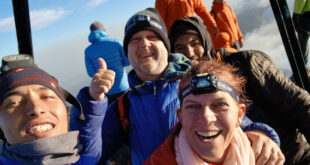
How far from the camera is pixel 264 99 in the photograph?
2180mm

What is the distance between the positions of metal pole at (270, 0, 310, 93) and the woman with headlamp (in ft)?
2.30

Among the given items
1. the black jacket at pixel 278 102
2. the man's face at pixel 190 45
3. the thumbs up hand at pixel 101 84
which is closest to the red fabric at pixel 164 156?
the thumbs up hand at pixel 101 84

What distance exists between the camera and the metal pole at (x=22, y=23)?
1502mm

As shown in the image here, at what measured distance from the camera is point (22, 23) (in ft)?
4.98

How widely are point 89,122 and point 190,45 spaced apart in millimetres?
1388

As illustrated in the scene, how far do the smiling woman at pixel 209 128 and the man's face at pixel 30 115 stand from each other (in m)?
0.65

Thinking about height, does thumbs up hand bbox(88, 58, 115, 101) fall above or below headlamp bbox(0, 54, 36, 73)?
below

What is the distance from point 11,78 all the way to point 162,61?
1056 millimetres

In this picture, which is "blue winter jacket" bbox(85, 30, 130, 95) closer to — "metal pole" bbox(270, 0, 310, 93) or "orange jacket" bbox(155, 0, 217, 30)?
"orange jacket" bbox(155, 0, 217, 30)

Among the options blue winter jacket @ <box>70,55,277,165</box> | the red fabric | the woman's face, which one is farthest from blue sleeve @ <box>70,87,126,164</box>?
the woman's face

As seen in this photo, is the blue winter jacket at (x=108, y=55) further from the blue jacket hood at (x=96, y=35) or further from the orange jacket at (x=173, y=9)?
the orange jacket at (x=173, y=9)

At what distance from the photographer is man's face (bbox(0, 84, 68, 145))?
154 centimetres

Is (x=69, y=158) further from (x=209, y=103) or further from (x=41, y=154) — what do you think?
(x=209, y=103)

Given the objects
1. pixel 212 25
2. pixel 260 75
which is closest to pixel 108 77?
pixel 260 75
